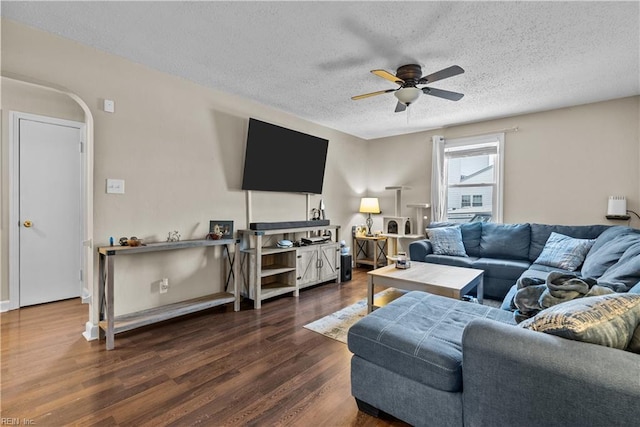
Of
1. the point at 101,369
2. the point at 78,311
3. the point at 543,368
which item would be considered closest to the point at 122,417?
the point at 101,369

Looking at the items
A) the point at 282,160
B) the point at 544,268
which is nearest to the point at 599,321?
the point at 544,268

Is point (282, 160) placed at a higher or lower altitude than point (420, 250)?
higher

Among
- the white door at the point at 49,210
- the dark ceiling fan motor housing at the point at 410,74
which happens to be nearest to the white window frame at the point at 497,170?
the dark ceiling fan motor housing at the point at 410,74

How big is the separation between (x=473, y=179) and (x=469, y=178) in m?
0.06

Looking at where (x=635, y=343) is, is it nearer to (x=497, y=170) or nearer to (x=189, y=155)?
(x=189, y=155)

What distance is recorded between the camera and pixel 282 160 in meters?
3.98

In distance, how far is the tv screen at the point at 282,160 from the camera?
3.63m

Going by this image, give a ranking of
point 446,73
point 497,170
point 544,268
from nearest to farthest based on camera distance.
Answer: point 446,73 < point 544,268 < point 497,170

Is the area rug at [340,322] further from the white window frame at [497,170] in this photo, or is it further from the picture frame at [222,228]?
the white window frame at [497,170]

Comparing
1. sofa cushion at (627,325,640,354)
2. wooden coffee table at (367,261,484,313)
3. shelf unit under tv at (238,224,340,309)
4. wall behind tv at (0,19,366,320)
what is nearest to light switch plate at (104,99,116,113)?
wall behind tv at (0,19,366,320)

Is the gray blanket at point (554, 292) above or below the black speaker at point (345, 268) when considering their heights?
above

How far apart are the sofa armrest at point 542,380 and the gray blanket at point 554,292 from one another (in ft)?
1.40

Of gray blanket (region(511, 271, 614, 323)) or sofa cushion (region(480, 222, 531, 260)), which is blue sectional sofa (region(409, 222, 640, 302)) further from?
gray blanket (region(511, 271, 614, 323))

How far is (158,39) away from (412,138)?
416cm
